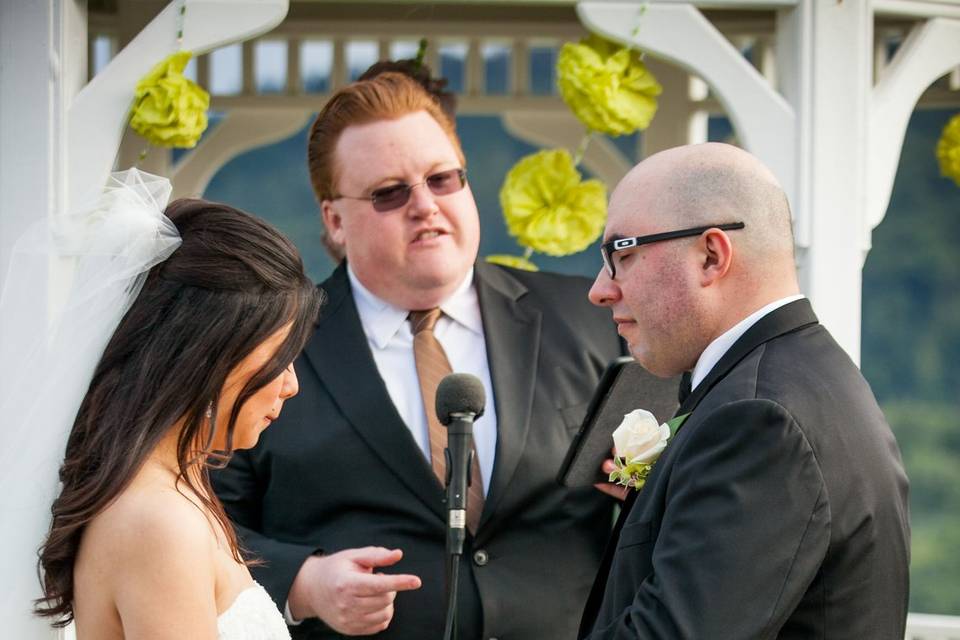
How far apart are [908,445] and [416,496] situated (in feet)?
67.0

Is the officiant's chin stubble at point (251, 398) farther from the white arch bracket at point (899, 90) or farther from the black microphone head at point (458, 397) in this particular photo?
the white arch bracket at point (899, 90)

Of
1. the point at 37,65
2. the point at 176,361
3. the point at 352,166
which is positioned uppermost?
the point at 37,65

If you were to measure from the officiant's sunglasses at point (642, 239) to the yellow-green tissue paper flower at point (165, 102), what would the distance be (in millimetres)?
1651

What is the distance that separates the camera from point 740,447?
243 cm

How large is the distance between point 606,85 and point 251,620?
7.07ft

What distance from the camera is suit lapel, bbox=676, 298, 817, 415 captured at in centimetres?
264

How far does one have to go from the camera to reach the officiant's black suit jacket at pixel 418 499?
3684 millimetres

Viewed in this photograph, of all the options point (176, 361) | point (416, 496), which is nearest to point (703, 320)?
point (176, 361)

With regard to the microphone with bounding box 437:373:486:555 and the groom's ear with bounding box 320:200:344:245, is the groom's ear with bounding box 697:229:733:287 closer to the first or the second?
the microphone with bounding box 437:373:486:555

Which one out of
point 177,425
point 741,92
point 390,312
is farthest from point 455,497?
point 741,92

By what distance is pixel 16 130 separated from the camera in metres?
3.90

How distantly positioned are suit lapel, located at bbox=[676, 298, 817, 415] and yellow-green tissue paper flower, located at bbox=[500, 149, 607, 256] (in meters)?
1.88

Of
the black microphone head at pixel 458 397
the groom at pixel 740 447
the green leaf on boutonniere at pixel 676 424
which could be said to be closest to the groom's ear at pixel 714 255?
the groom at pixel 740 447

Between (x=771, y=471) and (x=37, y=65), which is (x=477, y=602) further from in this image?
(x=37, y=65)
